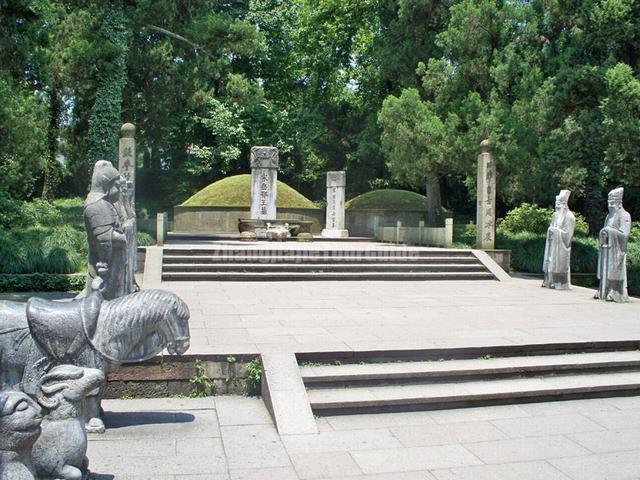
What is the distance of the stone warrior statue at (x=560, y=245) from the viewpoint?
12.8 meters

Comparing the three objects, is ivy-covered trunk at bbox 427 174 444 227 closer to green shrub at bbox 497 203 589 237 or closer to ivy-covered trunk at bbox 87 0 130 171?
green shrub at bbox 497 203 589 237

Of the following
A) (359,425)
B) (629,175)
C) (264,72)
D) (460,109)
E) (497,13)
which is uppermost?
(264,72)

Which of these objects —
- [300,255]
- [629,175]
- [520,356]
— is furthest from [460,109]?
[520,356]


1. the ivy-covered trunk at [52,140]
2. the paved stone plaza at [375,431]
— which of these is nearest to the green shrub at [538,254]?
the paved stone plaza at [375,431]

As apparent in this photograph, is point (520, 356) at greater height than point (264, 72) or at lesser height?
lesser

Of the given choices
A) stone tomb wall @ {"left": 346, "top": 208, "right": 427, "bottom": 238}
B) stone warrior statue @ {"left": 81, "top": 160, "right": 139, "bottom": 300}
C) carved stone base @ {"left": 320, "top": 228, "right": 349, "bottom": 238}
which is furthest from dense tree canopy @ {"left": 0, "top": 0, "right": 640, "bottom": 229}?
stone warrior statue @ {"left": 81, "top": 160, "right": 139, "bottom": 300}

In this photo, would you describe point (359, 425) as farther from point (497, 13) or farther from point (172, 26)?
point (172, 26)

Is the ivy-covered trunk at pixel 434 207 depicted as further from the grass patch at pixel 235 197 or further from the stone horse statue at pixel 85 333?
the stone horse statue at pixel 85 333

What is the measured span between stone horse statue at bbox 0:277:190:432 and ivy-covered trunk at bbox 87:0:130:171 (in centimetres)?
1666

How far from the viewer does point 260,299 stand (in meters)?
10.7

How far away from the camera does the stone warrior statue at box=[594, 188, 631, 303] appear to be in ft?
36.6

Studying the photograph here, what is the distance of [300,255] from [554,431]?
10.1m

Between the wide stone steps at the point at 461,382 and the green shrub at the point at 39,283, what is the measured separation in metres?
8.10

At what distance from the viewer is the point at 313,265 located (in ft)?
47.5
